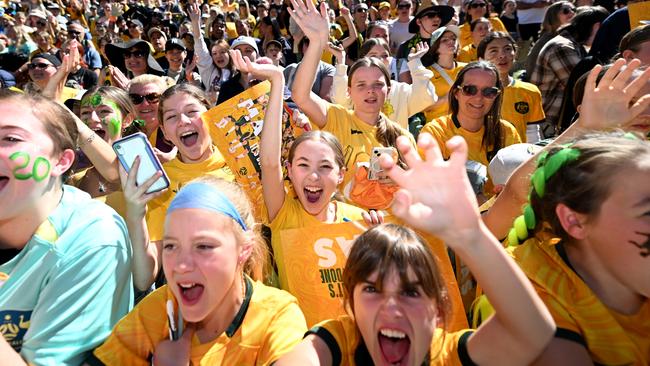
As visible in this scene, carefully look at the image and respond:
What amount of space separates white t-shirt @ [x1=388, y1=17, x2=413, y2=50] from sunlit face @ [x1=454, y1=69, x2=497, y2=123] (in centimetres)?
478

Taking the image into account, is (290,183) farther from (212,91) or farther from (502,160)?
(212,91)

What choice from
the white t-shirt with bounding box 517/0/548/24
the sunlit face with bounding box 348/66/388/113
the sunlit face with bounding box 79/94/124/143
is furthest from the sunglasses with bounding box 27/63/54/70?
the white t-shirt with bounding box 517/0/548/24

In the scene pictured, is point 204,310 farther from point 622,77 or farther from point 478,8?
point 478,8

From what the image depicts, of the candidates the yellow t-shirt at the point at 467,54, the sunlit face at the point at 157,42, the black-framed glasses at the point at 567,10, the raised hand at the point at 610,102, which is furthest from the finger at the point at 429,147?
the sunlit face at the point at 157,42

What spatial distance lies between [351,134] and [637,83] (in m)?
1.98

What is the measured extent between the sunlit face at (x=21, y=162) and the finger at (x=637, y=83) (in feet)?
7.15

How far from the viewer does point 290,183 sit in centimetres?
320

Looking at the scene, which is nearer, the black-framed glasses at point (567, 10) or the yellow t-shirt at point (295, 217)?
the yellow t-shirt at point (295, 217)

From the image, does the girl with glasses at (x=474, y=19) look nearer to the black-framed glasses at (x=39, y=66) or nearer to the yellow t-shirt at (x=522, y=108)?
the yellow t-shirt at (x=522, y=108)

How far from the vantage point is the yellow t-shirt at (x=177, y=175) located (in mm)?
3107

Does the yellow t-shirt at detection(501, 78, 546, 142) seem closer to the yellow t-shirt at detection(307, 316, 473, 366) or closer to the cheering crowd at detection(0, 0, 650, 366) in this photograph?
the cheering crowd at detection(0, 0, 650, 366)

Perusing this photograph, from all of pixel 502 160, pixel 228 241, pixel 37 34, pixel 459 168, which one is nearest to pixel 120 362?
pixel 228 241

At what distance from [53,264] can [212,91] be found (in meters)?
4.98

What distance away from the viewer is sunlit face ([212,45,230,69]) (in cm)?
662
